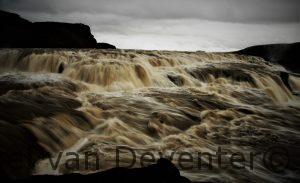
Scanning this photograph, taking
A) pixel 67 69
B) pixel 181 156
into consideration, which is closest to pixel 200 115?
pixel 181 156

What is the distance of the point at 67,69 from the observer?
16.4m

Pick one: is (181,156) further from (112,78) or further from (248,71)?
(248,71)

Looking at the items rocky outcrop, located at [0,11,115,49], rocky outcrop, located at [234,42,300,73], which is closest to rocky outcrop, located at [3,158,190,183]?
rocky outcrop, located at [234,42,300,73]

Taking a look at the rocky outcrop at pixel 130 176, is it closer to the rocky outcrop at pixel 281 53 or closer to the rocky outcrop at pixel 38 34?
the rocky outcrop at pixel 281 53

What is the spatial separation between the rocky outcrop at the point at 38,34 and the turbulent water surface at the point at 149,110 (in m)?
23.0

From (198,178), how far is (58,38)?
3881cm

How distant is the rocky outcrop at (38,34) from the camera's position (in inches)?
1597

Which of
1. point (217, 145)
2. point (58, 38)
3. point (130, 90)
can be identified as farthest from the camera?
point (58, 38)

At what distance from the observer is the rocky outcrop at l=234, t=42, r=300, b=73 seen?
1340 inches

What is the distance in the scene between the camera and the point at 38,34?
138 ft

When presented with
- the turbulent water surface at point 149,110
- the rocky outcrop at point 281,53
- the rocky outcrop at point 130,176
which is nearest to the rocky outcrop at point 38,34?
the rocky outcrop at point 281,53

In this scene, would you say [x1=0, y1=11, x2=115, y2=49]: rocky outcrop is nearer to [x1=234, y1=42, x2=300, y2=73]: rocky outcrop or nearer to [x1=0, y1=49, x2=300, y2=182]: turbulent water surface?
[x1=234, y1=42, x2=300, y2=73]: rocky outcrop

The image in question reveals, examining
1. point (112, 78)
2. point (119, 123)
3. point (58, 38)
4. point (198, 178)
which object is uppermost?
point (58, 38)

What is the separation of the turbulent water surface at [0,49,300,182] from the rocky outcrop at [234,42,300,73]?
14.8 meters
